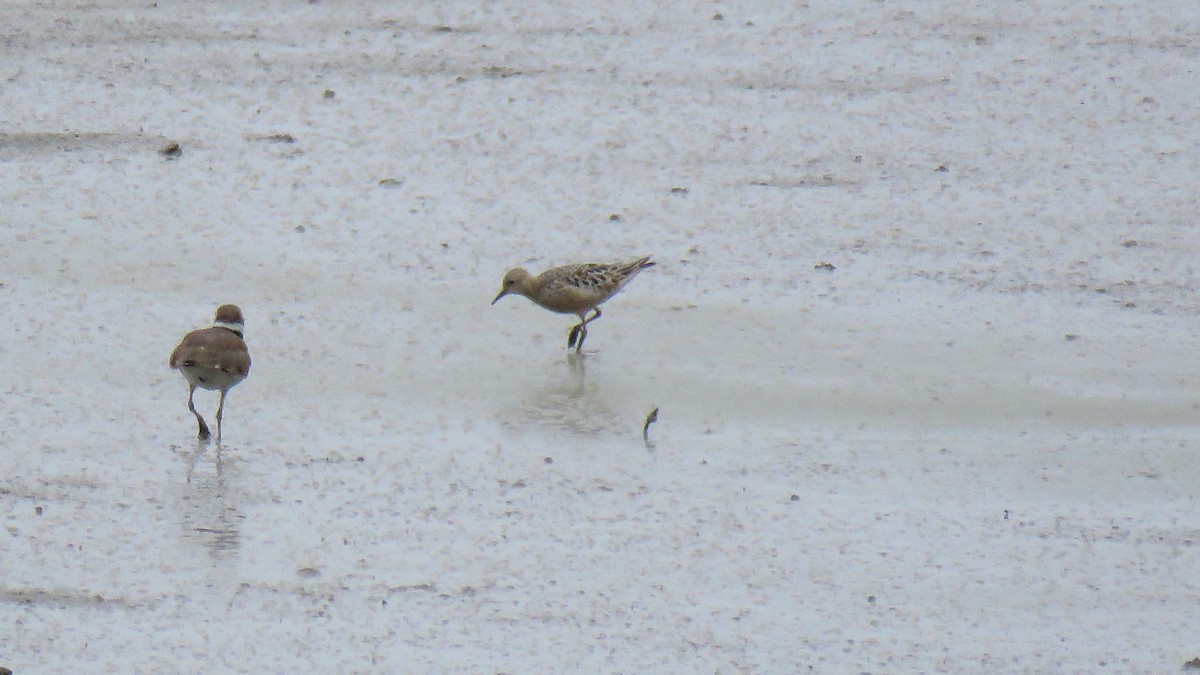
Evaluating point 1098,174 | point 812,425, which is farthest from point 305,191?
point 1098,174

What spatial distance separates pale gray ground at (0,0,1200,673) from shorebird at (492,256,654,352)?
227 millimetres

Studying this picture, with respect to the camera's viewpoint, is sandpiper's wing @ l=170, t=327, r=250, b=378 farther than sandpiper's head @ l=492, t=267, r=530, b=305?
No

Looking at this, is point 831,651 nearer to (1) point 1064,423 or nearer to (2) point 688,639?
(2) point 688,639

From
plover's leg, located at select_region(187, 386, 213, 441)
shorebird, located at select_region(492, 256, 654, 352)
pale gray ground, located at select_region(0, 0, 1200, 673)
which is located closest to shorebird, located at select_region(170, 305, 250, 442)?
plover's leg, located at select_region(187, 386, 213, 441)

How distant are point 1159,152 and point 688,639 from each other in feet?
21.3

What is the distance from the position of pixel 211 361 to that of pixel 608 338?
7.26 feet

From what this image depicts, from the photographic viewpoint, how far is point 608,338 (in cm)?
897

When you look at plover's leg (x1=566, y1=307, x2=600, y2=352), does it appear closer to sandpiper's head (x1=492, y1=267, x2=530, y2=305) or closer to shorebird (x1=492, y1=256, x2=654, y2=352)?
shorebird (x1=492, y1=256, x2=654, y2=352)

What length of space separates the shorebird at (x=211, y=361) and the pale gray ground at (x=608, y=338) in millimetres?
167

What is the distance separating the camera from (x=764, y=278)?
941 centimetres

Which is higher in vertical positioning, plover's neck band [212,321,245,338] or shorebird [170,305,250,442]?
shorebird [170,305,250,442]

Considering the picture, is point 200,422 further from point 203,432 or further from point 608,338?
point 608,338

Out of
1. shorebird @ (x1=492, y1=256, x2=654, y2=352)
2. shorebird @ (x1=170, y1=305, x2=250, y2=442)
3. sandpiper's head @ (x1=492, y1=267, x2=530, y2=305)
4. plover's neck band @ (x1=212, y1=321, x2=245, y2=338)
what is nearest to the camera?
shorebird @ (x1=170, y1=305, x2=250, y2=442)

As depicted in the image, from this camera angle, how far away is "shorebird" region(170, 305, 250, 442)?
7.43 meters
